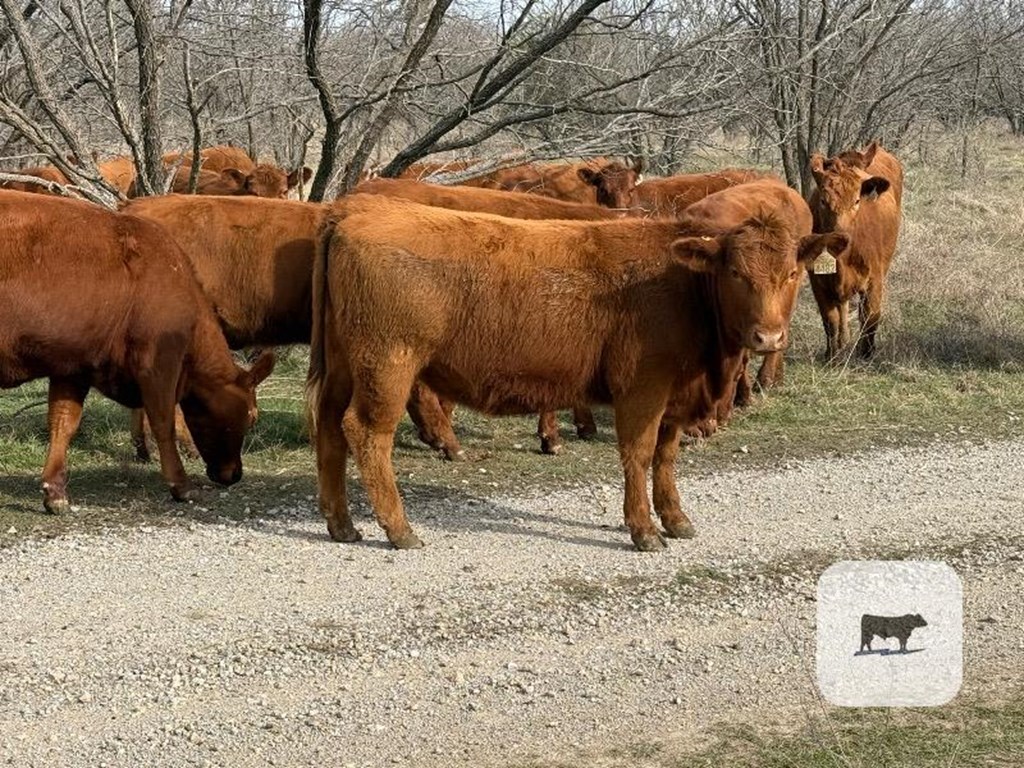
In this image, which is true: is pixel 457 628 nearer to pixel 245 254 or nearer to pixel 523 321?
pixel 523 321

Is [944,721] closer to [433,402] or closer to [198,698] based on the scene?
[198,698]

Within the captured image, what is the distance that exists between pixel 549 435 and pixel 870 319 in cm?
503

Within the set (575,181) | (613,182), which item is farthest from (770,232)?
(575,181)

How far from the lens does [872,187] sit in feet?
43.2

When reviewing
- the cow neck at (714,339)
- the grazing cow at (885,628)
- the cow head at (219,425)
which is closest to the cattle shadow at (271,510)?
the cow head at (219,425)

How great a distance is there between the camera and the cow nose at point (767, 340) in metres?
7.03

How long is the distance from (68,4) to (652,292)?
226 inches

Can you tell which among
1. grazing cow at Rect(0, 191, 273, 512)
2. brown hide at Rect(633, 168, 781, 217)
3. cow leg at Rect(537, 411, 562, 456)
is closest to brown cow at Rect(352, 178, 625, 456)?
cow leg at Rect(537, 411, 562, 456)

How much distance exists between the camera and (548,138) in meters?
11.4

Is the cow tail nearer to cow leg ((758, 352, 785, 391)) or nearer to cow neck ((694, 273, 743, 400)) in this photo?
cow neck ((694, 273, 743, 400))

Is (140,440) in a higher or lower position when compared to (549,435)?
lower

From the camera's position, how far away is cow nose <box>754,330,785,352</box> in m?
7.03

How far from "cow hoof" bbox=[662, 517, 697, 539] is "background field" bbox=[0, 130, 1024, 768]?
3.66 ft

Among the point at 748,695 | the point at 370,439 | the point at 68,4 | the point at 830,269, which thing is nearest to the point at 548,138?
the point at 830,269
